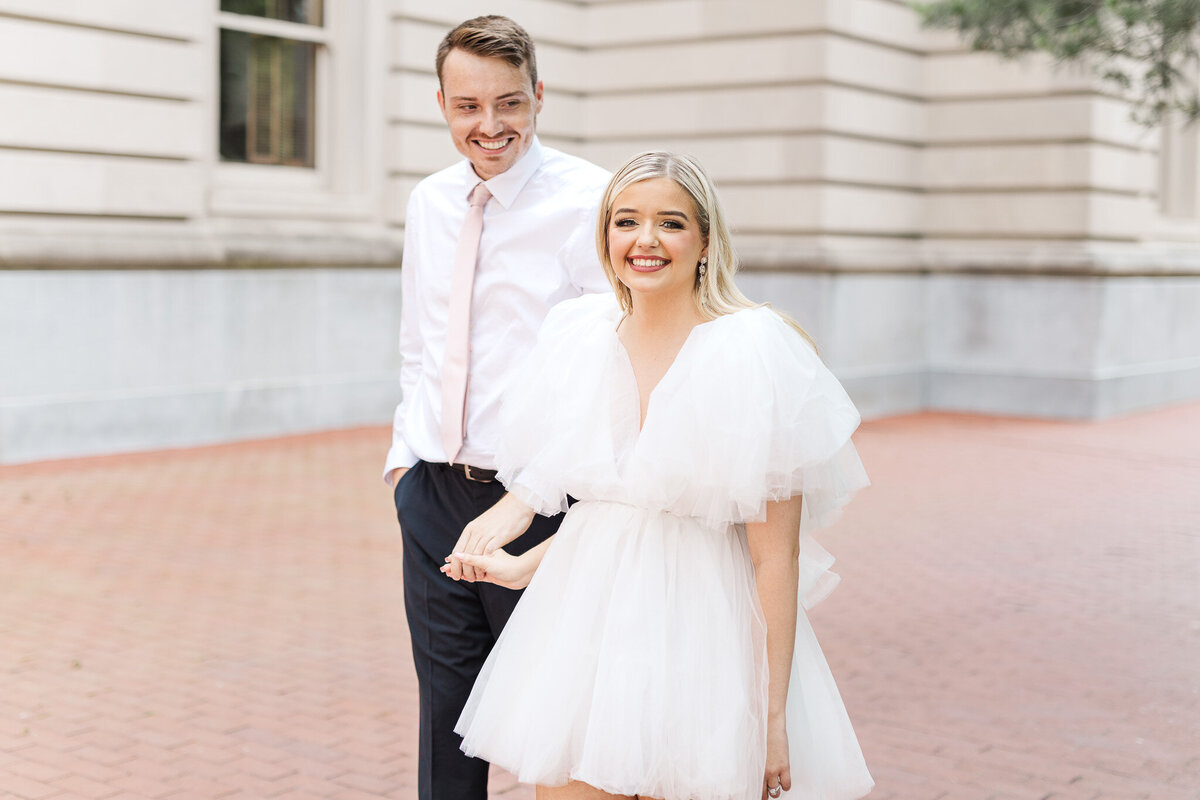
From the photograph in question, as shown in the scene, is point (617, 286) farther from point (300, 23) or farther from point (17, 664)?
point (300, 23)

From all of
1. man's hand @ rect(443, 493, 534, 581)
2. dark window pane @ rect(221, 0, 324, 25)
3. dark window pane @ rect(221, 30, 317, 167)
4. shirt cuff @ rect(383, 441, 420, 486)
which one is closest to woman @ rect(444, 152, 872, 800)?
man's hand @ rect(443, 493, 534, 581)

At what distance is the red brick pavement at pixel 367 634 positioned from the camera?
4645 millimetres

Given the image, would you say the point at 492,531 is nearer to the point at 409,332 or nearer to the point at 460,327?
the point at 460,327

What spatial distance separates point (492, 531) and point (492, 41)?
3.45 feet

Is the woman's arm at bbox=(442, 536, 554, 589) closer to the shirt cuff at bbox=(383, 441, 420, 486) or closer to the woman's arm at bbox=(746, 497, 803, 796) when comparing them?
the woman's arm at bbox=(746, 497, 803, 796)

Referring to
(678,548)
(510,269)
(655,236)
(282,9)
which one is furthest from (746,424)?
(282,9)

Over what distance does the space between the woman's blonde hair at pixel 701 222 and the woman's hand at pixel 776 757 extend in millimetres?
729

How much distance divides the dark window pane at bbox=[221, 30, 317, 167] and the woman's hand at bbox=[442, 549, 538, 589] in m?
10.1

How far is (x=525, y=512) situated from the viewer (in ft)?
9.57

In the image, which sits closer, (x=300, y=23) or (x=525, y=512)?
(x=525, y=512)

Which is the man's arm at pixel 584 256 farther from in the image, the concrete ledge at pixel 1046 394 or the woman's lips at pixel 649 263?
the concrete ledge at pixel 1046 394

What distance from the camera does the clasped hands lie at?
2824 millimetres

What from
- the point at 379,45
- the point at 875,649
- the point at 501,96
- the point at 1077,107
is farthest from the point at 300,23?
the point at 501,96

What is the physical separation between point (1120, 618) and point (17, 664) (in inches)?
194
